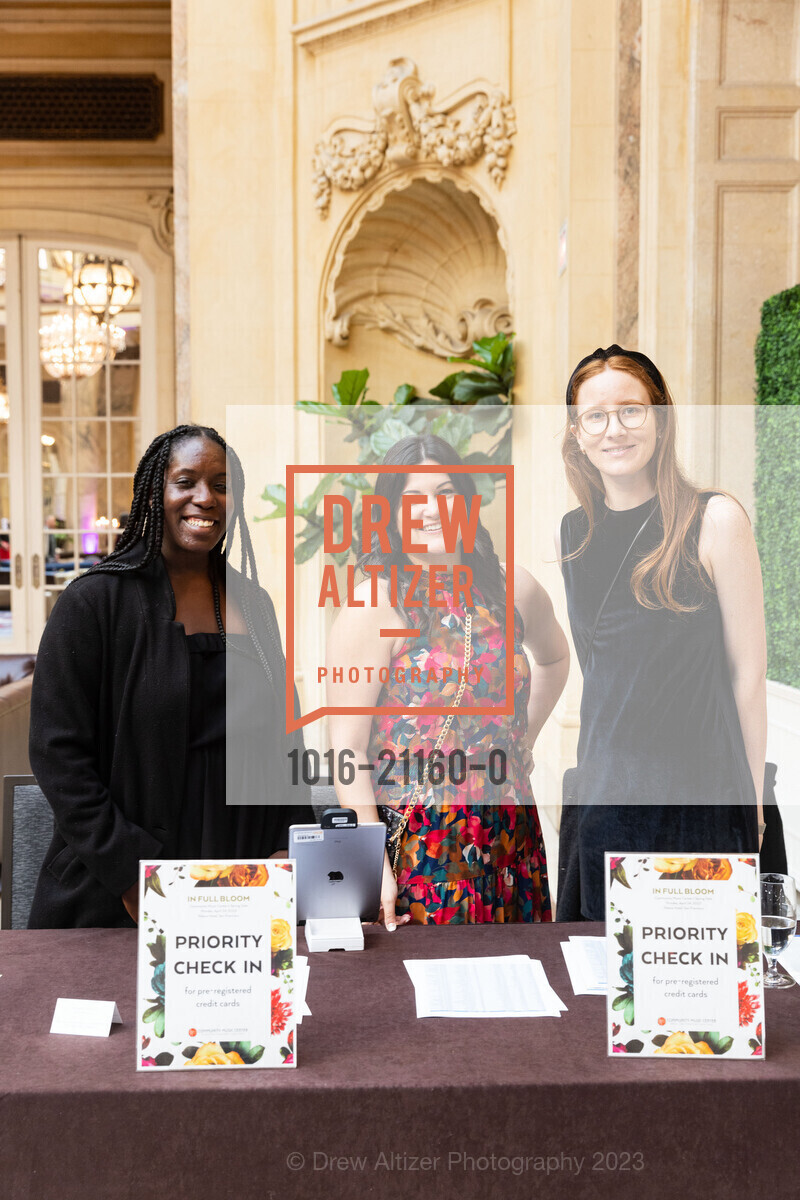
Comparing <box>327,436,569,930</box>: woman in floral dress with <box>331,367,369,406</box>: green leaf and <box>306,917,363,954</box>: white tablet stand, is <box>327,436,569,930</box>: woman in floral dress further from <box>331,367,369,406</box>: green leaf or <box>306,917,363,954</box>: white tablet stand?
<box>331,367,369,406</box>: green leaf

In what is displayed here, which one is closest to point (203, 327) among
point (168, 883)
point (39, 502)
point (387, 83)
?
point (387, 83)

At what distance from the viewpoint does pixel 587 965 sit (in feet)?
4.22

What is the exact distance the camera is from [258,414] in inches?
59.0

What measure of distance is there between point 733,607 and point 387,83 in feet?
12.4

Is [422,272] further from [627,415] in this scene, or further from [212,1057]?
[212,1057]

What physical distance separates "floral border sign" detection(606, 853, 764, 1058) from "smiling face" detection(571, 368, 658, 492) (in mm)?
551

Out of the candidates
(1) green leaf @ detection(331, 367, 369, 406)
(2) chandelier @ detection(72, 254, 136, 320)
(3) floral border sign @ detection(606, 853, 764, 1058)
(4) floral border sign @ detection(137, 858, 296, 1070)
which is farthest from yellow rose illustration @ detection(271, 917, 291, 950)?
(2) chandelier @ detection(72, 254, 136, 320)

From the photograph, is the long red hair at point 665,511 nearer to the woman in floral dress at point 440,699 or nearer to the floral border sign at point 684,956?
the woman in floral dress at point 440,699

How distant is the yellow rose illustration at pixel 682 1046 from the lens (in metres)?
1.06

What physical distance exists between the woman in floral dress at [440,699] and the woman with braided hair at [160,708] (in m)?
0.14

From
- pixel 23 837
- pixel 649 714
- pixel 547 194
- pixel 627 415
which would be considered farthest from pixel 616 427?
pixel 547 194

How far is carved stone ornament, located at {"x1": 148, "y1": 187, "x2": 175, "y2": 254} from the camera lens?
23.3 feet

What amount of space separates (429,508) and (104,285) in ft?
21.7

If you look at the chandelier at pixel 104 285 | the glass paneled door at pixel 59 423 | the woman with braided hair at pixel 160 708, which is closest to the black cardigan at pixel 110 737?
the woman with braided hair at pixel 160 708
